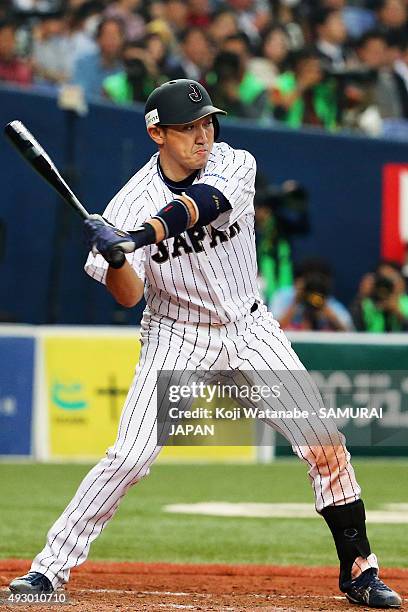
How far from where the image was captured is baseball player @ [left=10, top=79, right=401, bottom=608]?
5168 millimetres

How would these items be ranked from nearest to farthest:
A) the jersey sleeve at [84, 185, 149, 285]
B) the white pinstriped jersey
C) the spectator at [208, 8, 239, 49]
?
1. the jersey sleeve at [84, 185, 149, 285]
2. the white pinstriped jersey
3. the spectator at [208, 8, 239, 49]

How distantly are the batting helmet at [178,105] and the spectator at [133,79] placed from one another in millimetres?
6796

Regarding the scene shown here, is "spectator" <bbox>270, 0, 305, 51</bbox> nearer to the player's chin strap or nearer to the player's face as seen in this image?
the player's face

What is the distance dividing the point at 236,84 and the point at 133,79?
3.41 feet

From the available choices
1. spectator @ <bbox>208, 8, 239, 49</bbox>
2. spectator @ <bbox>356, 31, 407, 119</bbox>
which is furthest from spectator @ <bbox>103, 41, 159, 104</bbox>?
spectator @ <bbox>356, 31, 407, 119</bbox>

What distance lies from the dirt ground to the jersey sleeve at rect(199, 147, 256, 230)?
1.51 metres

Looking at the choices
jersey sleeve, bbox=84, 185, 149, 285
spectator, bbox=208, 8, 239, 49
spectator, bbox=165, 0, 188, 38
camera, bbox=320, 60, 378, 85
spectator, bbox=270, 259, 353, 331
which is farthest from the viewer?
spectator, bbox=165, 0, 188, 38

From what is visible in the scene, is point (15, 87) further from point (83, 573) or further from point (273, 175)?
point (83, 573)

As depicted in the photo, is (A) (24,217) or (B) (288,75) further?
(B) (288,75)

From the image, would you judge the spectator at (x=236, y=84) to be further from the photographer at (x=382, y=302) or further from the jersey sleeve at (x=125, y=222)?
the jersey sleeve at (x=125, y=222)

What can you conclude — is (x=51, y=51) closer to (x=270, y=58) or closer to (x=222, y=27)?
(x=222, y=27)

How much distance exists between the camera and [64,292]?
11.6 metres

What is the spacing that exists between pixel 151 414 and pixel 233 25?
357 inches

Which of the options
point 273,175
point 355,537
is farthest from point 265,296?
point 355,537
